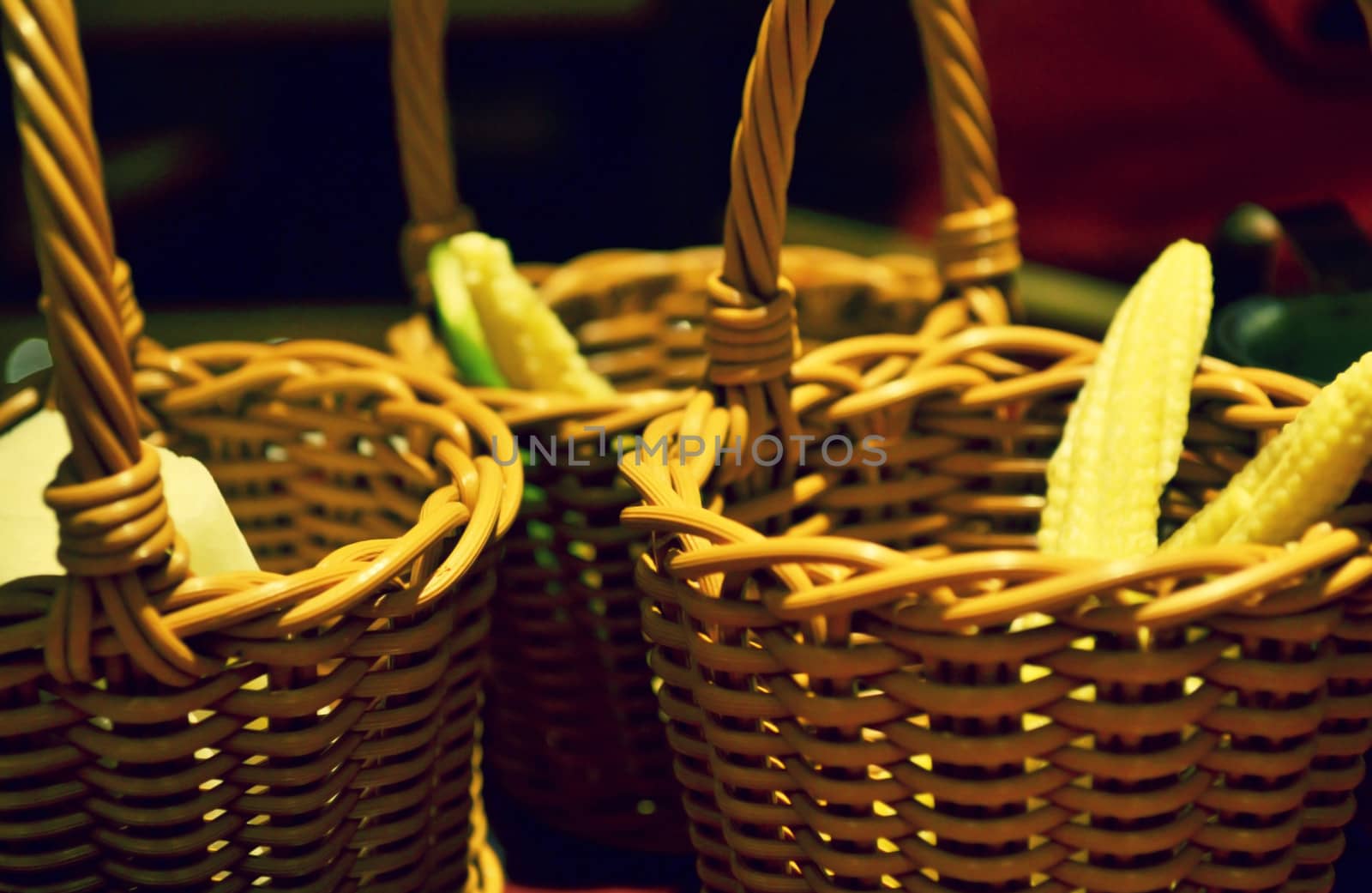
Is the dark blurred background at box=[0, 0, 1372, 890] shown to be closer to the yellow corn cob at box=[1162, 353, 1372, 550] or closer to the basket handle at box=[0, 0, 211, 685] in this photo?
the yellow corn cob at box=[1162, 353, 1372, 550]

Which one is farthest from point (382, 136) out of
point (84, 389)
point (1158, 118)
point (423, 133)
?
point (84, 389)

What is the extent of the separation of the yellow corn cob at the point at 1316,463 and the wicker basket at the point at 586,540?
0.18m

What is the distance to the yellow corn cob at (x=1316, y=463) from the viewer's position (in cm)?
33

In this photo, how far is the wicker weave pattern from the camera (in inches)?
11.5

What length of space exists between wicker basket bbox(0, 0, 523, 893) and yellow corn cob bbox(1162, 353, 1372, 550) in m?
0.25

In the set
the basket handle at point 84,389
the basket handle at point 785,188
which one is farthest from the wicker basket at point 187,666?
the basket handle at point 785,188

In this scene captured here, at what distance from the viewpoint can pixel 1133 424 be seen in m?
0.42

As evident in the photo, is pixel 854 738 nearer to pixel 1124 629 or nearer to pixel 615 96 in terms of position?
pixel 1124 629

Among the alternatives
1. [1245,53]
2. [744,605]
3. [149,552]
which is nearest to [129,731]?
[149,552]

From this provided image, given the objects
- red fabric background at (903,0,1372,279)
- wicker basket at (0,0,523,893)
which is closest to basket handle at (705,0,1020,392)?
wicker basket at (0,0,523,893)

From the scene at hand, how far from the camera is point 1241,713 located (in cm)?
31

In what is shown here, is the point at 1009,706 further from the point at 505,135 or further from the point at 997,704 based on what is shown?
the point at 505,135

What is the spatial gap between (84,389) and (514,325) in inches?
9.4

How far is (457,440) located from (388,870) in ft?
0.51
